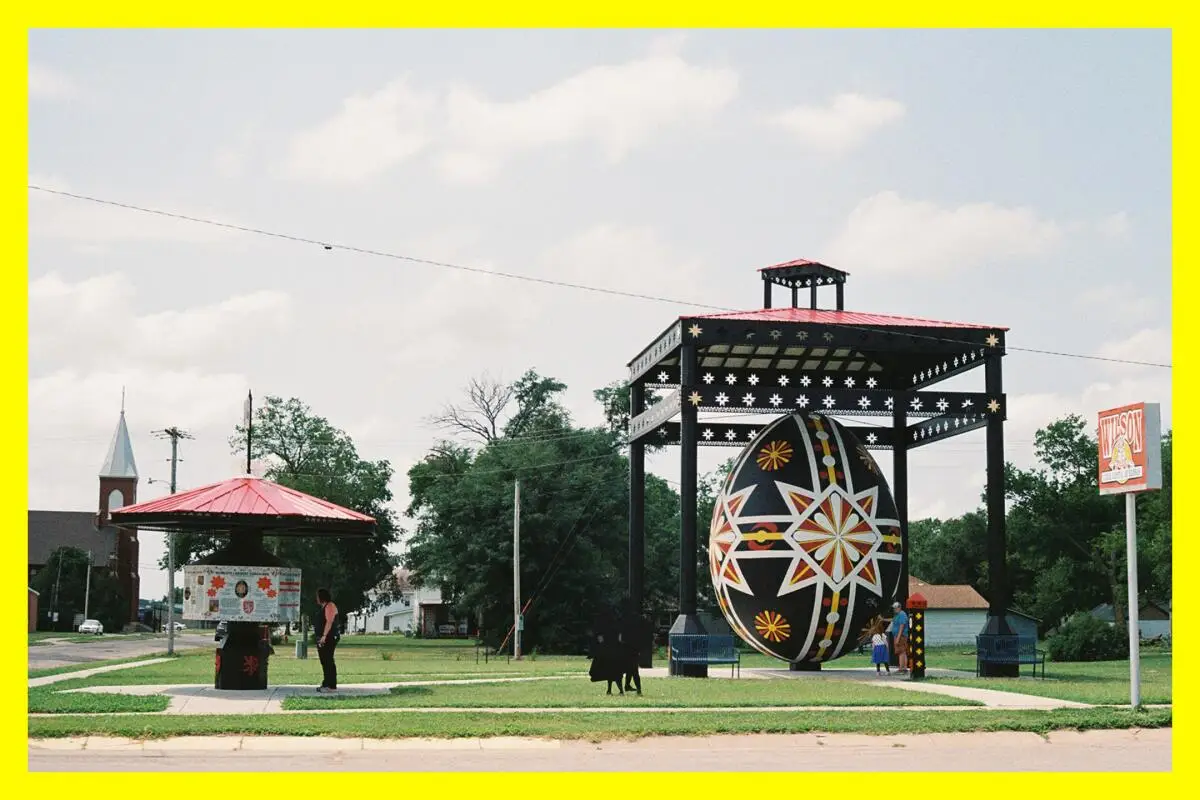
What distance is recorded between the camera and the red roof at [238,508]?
21625mm

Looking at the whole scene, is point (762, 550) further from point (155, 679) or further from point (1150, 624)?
point (1150, 624)

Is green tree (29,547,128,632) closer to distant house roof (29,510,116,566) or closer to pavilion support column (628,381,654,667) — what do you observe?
distant house roof (29,510,116,566)

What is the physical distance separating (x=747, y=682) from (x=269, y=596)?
8.24 metres

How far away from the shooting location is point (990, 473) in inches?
1056

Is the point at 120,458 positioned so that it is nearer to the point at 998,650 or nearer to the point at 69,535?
the point at 69,535

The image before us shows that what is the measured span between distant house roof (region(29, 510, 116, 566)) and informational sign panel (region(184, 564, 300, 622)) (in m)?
111

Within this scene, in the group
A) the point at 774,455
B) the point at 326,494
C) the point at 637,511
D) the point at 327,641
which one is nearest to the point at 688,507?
the point at 774,455

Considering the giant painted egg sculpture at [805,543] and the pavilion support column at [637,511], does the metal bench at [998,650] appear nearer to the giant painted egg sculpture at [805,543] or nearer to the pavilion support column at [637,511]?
the giant painted egg sculpture at [805,543]

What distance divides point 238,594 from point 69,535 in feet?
379

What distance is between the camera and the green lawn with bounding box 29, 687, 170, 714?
17.8m

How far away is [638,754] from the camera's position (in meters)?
14.4

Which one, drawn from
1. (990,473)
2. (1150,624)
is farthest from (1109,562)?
(990,473)

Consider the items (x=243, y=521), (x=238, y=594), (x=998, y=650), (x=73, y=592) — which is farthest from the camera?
(x=73, y=592)

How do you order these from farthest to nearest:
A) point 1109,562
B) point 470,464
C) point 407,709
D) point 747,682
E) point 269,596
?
point 1109,562
point 470,464
point 747,682
point 269,596
point 407,709
